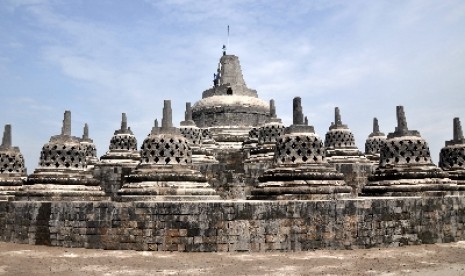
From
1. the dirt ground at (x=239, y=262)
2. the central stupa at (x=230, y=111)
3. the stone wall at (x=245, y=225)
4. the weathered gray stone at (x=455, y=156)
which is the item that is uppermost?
the central stupa at (x=230, y=111)

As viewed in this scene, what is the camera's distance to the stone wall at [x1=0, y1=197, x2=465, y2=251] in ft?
31.5

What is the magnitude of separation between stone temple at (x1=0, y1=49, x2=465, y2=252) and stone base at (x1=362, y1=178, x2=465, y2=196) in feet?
0.11

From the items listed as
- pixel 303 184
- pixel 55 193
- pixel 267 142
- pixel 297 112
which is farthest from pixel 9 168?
pixel 303 184

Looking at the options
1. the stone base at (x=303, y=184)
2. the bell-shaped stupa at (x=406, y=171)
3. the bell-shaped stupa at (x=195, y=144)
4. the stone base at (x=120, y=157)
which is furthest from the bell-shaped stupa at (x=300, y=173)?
the stone base at (x=120, y=157)

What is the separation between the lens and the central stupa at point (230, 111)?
25.5m

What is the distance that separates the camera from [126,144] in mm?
22266

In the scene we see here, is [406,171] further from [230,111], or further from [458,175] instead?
[230,111]

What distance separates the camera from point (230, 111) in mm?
26328

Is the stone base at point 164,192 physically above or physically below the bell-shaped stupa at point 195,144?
below

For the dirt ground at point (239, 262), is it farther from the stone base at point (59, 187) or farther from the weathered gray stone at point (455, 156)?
the weathered gray stone at point (455, 156)

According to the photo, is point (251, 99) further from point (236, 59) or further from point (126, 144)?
point (126, 144)

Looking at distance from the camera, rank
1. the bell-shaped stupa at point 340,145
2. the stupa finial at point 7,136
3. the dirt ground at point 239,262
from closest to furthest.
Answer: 1. the dirt ground at point 239,262
2. the stupa finial at point 7,136
3. the bell-shaped stupa at point 340,145

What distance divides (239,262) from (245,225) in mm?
1294

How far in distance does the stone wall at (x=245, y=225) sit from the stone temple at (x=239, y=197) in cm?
2
